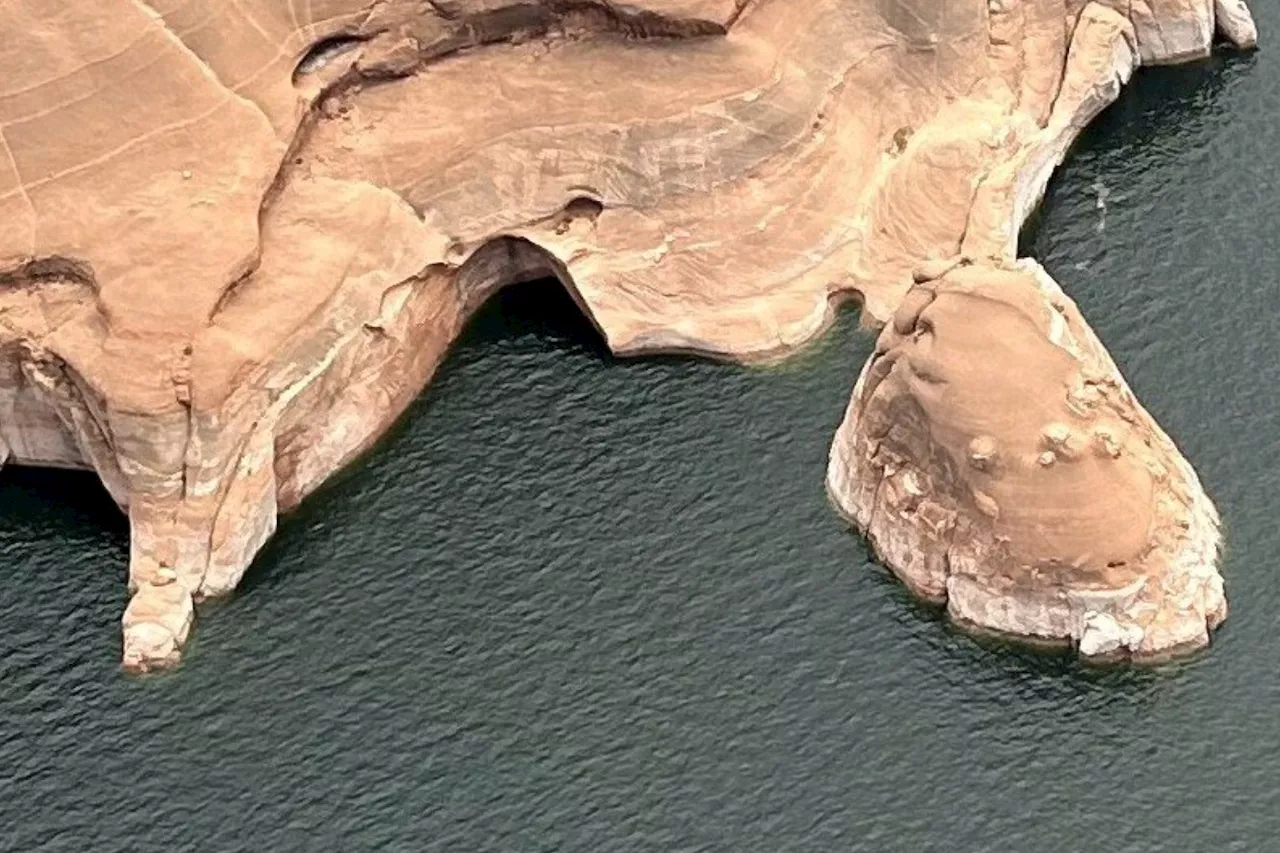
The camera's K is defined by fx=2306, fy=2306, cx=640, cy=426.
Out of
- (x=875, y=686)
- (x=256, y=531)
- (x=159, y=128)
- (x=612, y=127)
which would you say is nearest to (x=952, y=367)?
(x=875, y=686)

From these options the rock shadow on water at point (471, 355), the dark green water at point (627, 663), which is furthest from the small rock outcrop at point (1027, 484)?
the rock shadow on water at point (471, 355)

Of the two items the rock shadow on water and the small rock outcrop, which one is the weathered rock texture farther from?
the rock shadow on water

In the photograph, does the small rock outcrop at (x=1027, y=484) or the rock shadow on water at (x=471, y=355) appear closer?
the small rock outcrop at (x=1027, y=484)

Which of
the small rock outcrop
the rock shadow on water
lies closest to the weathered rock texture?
the small rock outcrop

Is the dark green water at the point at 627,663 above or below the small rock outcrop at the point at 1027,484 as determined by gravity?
below

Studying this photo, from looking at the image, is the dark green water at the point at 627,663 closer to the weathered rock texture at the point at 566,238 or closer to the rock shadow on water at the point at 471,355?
the rock shadow on water at the point at 471,355
